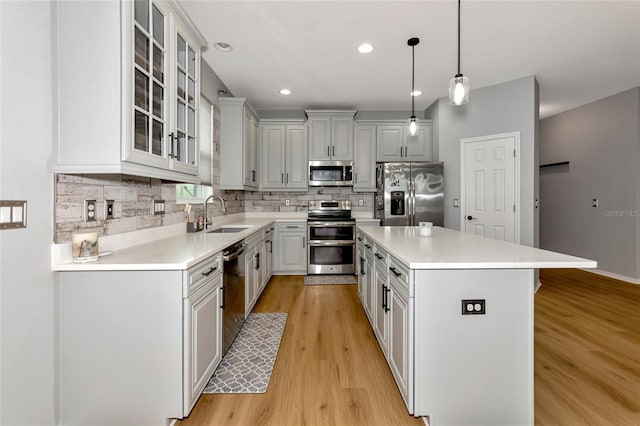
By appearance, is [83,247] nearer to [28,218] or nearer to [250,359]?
[28,218]

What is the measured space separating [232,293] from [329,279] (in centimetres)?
224

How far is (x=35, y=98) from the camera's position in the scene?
1.33 meters

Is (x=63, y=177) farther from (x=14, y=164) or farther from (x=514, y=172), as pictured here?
(x=514, y=172)

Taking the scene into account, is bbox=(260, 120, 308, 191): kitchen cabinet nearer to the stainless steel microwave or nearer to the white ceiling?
the stainless steel microwave

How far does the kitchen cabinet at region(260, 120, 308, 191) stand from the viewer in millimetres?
4672

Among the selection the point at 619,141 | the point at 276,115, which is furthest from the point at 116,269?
the point at 619,141

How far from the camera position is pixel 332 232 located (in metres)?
4.44

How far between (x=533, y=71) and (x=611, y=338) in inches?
116

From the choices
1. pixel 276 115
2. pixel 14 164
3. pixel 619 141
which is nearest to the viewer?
pixel 14 164

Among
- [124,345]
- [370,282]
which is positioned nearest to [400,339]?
[370,282]

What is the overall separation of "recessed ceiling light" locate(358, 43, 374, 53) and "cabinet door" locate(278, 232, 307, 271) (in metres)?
2.59

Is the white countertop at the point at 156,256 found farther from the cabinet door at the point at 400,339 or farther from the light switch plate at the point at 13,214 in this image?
the cabinet door at the point at 400,339

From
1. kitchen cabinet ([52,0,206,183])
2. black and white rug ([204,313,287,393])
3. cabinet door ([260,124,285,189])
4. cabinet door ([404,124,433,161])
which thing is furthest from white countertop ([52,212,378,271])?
cabinet door ([404,124,433,161])

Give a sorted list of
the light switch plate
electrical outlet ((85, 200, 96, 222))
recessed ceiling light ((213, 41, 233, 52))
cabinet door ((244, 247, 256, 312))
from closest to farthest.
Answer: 1. the light switch plate
2. electrical outlet ((85, 200, 96, 222))
3. cabinet door ((244, 247, 256, 312))
4. recessed ceiling light ((213, 41, 233, 52))
